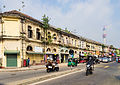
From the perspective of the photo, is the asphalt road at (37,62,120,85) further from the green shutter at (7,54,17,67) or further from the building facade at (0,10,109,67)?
the building facade at (0,10,109,67)

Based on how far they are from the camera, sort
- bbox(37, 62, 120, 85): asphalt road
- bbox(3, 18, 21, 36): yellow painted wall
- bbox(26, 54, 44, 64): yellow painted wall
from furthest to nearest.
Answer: bbox(26, 54, 44, 64): yellow painted wall < bbox(3, 18, 21, 36): yellow painted wall < bbox(37, 62, 120, 85): asphalt road

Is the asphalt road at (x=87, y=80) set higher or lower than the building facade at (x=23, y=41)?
lower

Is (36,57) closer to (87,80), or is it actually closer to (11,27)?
(11,27)

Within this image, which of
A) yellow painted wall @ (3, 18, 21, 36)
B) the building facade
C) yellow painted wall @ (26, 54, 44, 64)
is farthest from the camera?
yellow painted wall @ (26, 54, 44, 64)

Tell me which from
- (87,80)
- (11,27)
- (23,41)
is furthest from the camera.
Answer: (23,41)

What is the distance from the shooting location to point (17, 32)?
1011 inches

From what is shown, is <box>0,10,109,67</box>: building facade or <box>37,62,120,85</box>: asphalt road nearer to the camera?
<box>37,62,120,85</box>: asphalt road

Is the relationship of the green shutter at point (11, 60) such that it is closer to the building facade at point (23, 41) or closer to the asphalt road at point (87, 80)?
the building facade at point (23, 41)

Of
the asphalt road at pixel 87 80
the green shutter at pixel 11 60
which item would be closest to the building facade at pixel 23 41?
the green shutter at pixel 11 60

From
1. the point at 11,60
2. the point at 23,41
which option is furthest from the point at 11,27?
the point at 11,60

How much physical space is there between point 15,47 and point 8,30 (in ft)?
10.7

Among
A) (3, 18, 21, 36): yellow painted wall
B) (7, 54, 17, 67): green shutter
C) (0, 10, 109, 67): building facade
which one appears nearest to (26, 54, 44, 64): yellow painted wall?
(0, 10, 109, 67): building facade

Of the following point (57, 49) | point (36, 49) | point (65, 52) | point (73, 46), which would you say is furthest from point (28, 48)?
point (73, 46)

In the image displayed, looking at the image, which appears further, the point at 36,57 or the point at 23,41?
the point at 36,57
